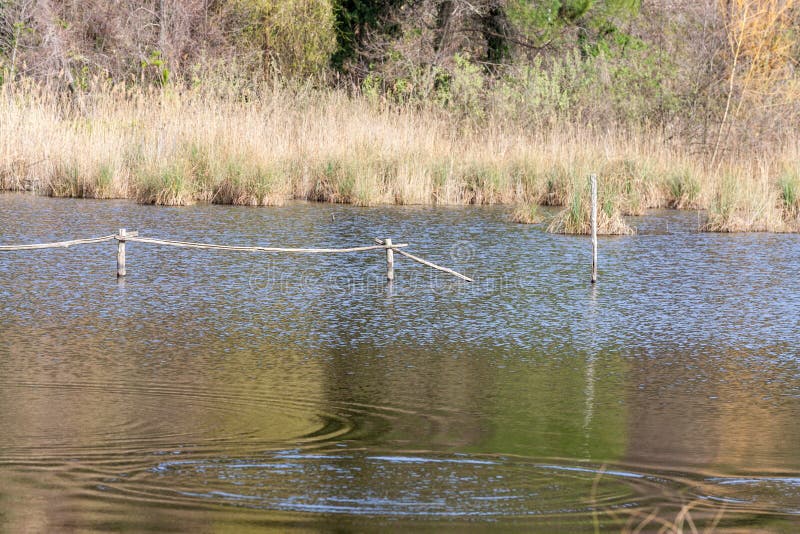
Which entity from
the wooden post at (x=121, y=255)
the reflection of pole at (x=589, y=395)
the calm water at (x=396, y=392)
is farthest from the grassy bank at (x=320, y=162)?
the reflection of pole at (x=589, y=395)

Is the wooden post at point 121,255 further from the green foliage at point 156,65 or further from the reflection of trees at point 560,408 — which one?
the green foliage at point 156,65

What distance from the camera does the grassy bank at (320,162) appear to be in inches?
638

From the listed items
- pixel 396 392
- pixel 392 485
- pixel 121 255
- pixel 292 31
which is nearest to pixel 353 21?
pixel 292 31

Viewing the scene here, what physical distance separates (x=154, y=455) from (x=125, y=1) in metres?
23.9

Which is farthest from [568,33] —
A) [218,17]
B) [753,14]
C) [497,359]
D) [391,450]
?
[391,450]

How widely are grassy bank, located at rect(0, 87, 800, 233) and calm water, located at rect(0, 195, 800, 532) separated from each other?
A: 4.33 m

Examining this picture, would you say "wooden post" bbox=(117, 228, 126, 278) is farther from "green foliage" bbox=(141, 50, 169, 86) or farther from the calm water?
"green foliage" bbox=(141, 50, 169, 86)

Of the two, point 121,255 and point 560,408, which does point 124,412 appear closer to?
point 560,408

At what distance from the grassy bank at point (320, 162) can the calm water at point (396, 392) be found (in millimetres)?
4335

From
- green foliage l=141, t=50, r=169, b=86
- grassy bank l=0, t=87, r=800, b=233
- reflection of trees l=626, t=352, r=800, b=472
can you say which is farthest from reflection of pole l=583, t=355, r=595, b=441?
green foliage l=141, t=50, r=169, b=86

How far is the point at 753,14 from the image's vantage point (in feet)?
67.8

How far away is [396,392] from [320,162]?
441 inches

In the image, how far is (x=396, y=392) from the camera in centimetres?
638

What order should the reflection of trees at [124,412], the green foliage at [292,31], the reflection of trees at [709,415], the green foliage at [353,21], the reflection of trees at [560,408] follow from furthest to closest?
the green foliage at [292,31] < the green foliage at [353,21] < the reflection of trees at [560,408] < the reflection of trees at [709,415] < the reflection of trees at [124,412]
